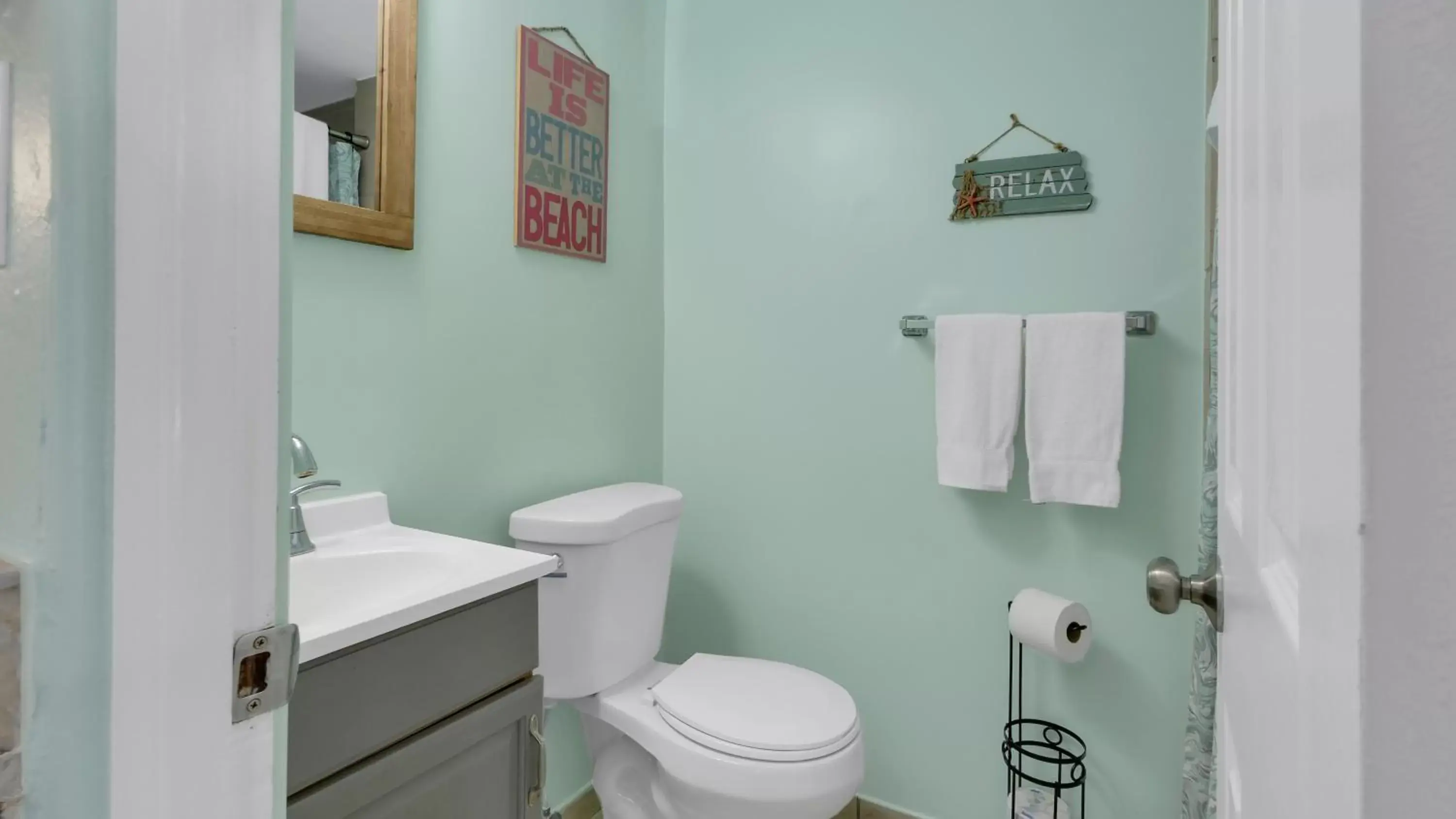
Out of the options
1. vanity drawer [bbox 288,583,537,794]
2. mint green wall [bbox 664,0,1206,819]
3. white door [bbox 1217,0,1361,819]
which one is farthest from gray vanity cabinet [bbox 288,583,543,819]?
mint green wall [bbox 664,0,1206,819]

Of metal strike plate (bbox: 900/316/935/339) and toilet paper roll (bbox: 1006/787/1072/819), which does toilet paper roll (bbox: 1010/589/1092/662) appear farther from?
metal strike plate (bbox: 900/316/935/339)

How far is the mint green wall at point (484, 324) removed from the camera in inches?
50.3

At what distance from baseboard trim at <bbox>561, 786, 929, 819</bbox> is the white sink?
901 millimetres

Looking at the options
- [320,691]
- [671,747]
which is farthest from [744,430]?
[320,691]

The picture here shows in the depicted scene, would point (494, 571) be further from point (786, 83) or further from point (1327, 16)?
point (786, 83)

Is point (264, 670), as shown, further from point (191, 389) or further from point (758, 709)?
point (758, 709)

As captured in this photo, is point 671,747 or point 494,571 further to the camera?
point 671,747

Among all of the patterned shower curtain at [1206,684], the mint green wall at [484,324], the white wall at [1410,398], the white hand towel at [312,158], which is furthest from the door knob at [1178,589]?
the white hand towel at [312,158]

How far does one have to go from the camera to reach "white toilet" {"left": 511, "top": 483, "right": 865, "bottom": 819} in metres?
1.27

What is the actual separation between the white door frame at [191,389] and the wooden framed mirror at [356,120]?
0.84 metres

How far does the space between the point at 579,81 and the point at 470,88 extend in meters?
0.34

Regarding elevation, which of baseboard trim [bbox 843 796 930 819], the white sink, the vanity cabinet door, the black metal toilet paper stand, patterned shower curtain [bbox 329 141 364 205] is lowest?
baseboard trim [bbox 843 796 930 819]

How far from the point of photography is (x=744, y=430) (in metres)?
1.98

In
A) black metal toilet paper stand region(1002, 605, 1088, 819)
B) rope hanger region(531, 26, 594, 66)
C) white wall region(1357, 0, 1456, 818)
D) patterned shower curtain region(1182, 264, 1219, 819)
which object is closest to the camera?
white wall region(1357, 0, 1456, 818)
